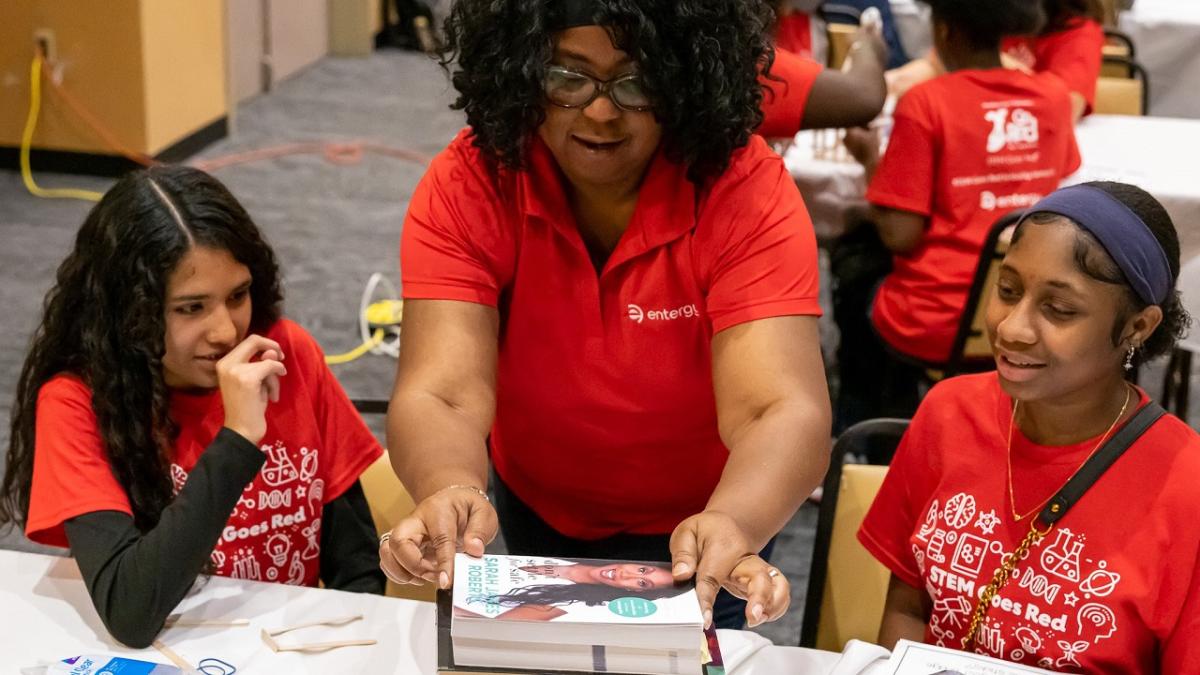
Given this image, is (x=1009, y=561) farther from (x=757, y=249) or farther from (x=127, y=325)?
(x=127, y=325)

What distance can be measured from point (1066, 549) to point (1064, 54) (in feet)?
9.71

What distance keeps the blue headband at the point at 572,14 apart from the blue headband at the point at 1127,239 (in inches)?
26.0

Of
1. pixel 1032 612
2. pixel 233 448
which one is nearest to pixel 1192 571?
pixel 1032 612

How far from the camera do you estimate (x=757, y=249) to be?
170 centimetres

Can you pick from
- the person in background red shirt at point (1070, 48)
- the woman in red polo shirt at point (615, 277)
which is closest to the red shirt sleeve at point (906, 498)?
the woman in red polo shirt at point (615, 277)

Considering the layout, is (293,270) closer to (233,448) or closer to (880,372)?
(880,372)

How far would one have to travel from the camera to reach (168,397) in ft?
6.64

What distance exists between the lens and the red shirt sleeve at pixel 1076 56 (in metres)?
4.22

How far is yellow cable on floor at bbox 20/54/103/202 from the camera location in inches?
231

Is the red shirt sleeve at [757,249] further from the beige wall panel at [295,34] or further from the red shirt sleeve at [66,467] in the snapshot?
the beige wall panel at [295,34]

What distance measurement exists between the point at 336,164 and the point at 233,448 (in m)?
4.91

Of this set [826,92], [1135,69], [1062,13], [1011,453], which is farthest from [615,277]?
[1135,69]

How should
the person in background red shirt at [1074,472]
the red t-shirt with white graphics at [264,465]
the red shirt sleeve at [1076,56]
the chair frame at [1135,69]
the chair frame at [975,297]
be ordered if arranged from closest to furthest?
the person in background red shirt at [1074,472], the red t-shirt with white graphics at [264,465], the chair frame at [975,297], the red shirt sleeve at [1076,56], the chair frame at [1135,69]

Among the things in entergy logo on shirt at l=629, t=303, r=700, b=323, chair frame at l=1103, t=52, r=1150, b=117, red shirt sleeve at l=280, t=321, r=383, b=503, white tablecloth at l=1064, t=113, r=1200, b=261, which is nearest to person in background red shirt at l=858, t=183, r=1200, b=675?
entergy logo on shirt at l=629, t=303, r=700, b=323
